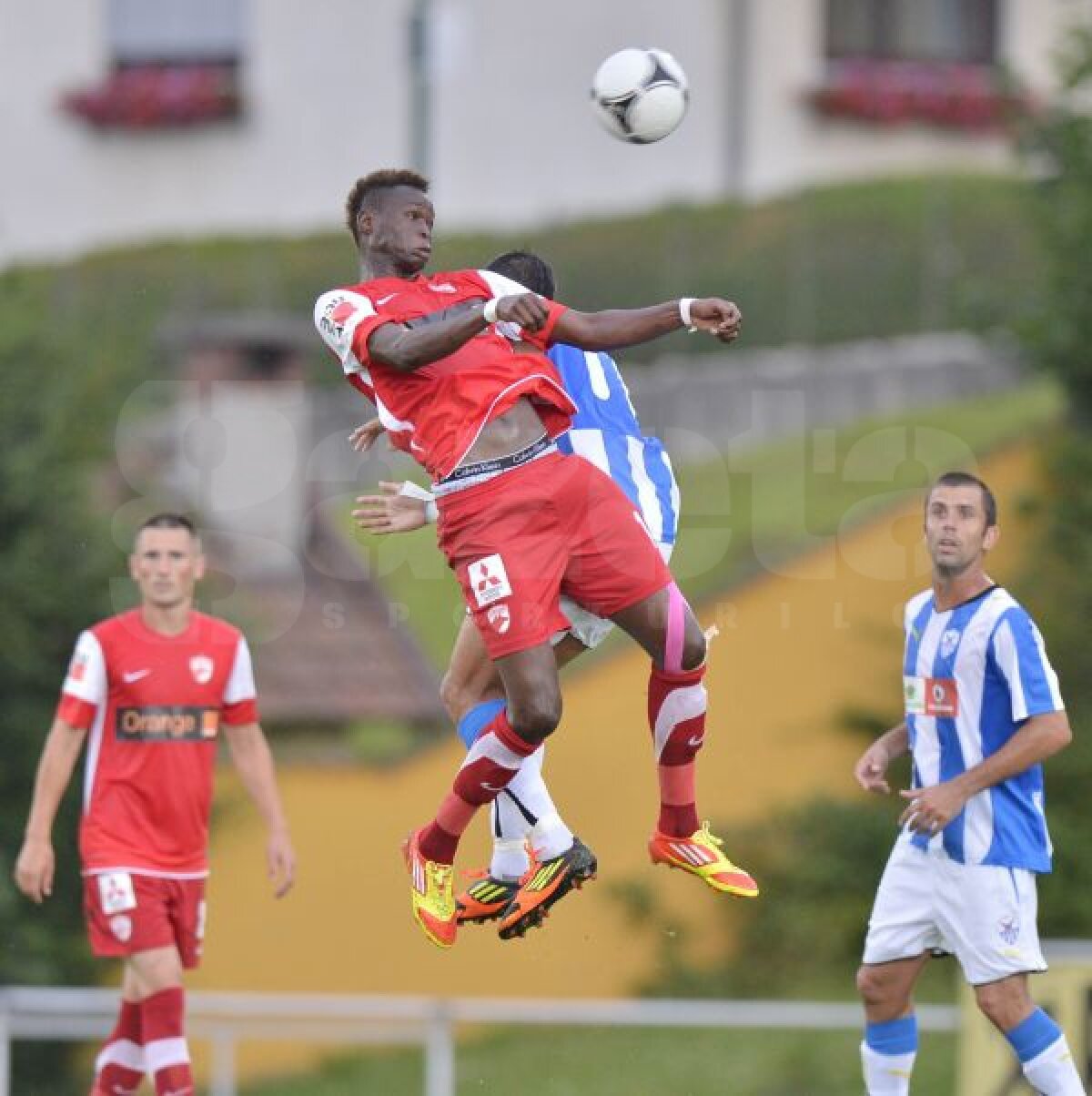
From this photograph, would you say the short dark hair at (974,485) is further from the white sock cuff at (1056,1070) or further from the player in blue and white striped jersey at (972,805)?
the white sock cuff at (1056,1070)

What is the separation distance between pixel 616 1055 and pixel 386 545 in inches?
160

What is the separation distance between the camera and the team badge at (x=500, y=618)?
7.32 metres

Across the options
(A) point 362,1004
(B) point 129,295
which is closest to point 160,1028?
(A) point 362,1004

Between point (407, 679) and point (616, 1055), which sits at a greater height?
point (407, 679)

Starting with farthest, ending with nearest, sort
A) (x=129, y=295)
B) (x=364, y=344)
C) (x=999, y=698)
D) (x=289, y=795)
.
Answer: (x=129, y=295) < (x=289, y=795) < (x=999, y=698) < (x=364, y=344)

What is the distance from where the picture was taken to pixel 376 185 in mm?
7594

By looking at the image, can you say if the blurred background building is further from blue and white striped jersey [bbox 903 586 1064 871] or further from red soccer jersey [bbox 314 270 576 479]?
red soccer jersey [bbox 314 270 576 479]

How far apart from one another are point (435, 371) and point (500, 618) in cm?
77

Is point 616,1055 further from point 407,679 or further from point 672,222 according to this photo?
point 672,222

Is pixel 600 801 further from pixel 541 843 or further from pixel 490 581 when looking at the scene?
pixel 490 581

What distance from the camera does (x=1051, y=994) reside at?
10.3 m

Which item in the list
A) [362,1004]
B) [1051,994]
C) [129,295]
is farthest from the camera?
[129,295]

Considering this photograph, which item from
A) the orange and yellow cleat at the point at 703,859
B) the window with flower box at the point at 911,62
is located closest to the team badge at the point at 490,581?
the orange and yellow cleat at the point at 703,859

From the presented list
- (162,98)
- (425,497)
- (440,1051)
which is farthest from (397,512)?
(162,98)
